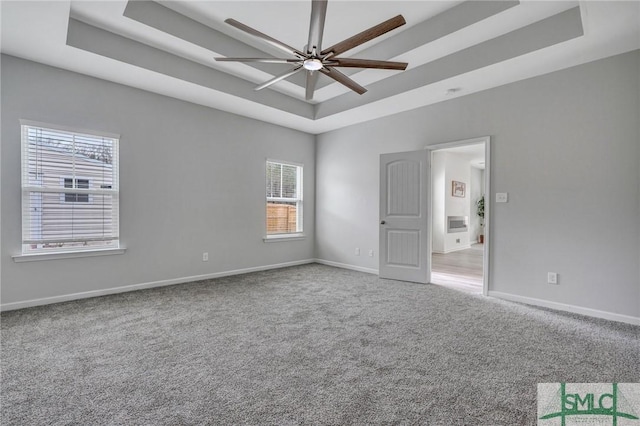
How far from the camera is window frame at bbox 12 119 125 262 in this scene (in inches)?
129

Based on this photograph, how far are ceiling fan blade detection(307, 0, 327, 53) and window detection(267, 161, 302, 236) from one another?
3.28 m

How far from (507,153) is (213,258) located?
4.50 metres

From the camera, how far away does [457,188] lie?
8438mm

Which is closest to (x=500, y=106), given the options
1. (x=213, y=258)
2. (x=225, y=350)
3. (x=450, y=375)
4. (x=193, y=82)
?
(x=450, y=375)

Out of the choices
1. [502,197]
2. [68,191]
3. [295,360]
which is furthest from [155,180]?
[502,197]

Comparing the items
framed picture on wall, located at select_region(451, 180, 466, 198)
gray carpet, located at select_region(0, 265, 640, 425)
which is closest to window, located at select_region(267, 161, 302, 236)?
gray carpet, located at select_region(0, 265, 640, 425)

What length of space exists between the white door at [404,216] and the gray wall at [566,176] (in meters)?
0.56

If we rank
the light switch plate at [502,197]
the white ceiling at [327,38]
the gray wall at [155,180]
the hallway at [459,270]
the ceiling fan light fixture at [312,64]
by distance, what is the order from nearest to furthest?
the ceiling fan light fixture at [312,64] → the white ceiling at [327,38] → the gray wall at [155,180] → the light switch plate at [502,197] → the hallway at [459,270]

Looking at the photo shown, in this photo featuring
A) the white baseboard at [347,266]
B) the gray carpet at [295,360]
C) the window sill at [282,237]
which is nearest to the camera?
the gray carpet at [295,360]

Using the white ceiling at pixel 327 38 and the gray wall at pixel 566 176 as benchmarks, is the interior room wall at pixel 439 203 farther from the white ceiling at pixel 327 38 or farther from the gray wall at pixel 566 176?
the white ceiling at pixel 327 38

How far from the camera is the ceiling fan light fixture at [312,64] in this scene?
2645mm

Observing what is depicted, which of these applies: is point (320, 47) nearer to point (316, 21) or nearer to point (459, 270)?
point (316, 21)

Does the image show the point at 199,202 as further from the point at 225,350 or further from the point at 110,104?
the point at 225,350

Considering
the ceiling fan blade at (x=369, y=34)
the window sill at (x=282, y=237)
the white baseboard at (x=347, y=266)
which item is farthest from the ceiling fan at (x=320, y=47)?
the white baseboard at (x=347, y=266)
